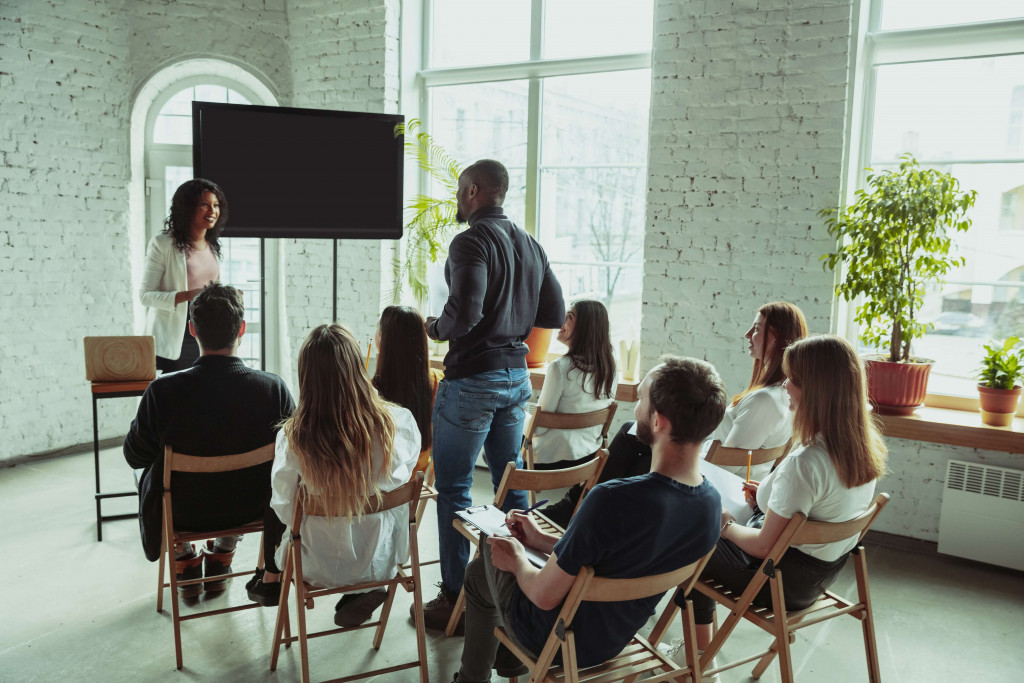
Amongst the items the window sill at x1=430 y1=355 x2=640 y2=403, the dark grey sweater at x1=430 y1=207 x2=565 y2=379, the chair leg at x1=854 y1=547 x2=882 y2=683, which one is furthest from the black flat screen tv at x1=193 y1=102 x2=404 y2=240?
the chair leg at x1=854 y1=547 x2=882 y2=683

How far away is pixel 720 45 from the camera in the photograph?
13.6ft

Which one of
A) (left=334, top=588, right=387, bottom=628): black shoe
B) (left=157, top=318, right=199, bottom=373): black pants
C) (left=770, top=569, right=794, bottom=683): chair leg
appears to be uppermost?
(left=157, top=318, right=199, bottom=373): black pants

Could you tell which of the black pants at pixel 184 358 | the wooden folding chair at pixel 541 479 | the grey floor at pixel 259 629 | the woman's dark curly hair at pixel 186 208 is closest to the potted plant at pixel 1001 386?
the grey floor at pixel 259 629

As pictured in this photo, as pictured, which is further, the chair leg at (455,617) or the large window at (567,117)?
the large window at (567,117)

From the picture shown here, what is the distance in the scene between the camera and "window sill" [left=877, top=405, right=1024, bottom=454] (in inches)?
139

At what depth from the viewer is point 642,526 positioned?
1784 millimetres

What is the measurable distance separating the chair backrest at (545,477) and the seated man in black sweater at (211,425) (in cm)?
79

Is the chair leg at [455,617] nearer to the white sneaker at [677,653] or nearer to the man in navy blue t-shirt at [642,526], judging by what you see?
the white sneaker at [677,653]

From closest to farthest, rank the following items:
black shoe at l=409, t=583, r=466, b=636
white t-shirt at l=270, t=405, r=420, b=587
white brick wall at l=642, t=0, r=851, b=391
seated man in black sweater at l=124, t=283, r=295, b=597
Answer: white t-shirt at l=270, t=405, r=420, b=587
seated man in black sweater at l=124, t=283, r=295, b=597
black shoe at l=409, t=583, r=466, b=636
white brick wall at l=642, t=0, r=851, b=391

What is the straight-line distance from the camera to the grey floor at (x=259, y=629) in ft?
9.00

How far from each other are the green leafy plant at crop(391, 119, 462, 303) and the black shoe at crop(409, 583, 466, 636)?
2.37 meters

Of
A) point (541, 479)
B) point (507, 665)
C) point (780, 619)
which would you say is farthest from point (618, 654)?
point (541, 479)

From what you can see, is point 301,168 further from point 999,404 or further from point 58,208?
point 999,404

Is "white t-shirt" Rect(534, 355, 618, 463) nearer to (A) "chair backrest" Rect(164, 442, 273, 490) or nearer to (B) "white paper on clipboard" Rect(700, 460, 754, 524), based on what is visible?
(B) "white paper on clipboard" Rect(700, 460, 754, 524)
